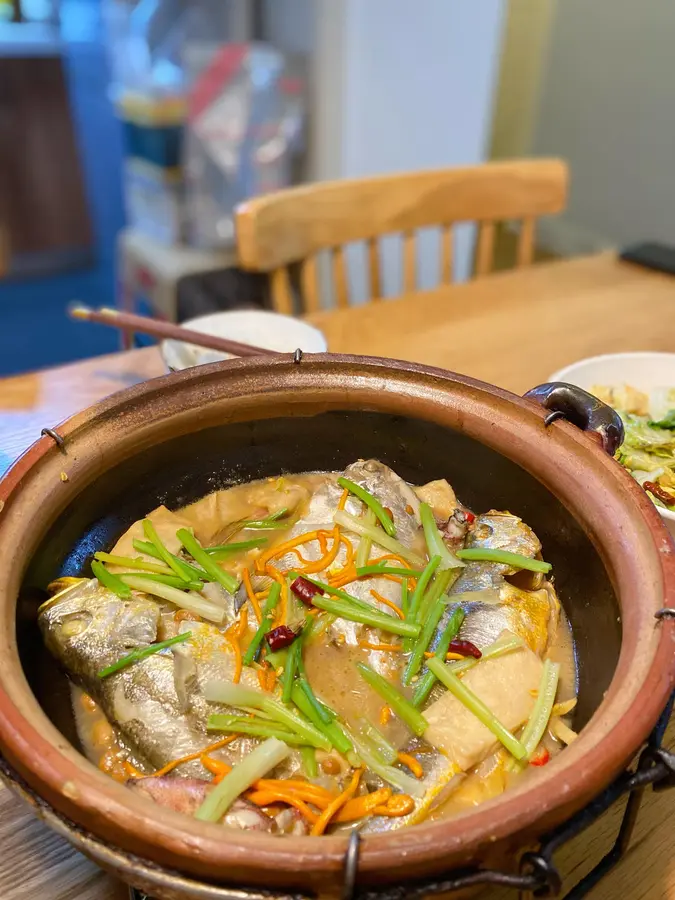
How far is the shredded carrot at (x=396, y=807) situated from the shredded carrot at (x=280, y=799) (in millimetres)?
76

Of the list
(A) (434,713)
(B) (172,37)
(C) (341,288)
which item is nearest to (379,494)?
(A) (434,713)

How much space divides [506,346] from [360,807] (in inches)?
Answer: 54.3

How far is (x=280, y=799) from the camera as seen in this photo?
2.64ft

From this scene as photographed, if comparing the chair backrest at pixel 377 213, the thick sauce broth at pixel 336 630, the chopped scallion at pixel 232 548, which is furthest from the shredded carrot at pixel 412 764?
the chair backrest at pixel 377 213

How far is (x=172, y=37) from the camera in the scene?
3.77m

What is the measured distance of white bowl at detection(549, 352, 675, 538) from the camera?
5.29 ft

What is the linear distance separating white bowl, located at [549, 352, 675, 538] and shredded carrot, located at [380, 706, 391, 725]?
904 mm

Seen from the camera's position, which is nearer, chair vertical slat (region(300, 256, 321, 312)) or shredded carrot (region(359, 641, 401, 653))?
shredded carrot (region(359, 641, 401, 653))

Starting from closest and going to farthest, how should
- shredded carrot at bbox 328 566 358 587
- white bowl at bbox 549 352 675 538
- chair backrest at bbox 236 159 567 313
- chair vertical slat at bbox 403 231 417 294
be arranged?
shredded carrot at bbox 328 566 358 587
white bowl at bbox 549 352 675 538
chair backrest at bbox 236 159 567 313
chair vertical slat at bbox 403 231 417 294

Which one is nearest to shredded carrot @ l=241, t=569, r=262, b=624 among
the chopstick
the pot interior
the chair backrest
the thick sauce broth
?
the thick sauce broth

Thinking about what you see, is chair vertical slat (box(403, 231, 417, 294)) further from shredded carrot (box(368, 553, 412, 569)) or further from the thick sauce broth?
shredded carrot (box(368, 553, 412, 569))

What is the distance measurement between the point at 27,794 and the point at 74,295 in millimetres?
4357

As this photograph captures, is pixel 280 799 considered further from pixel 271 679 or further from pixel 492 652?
pixel 492 652

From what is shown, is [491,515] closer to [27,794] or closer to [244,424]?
[244,424]
